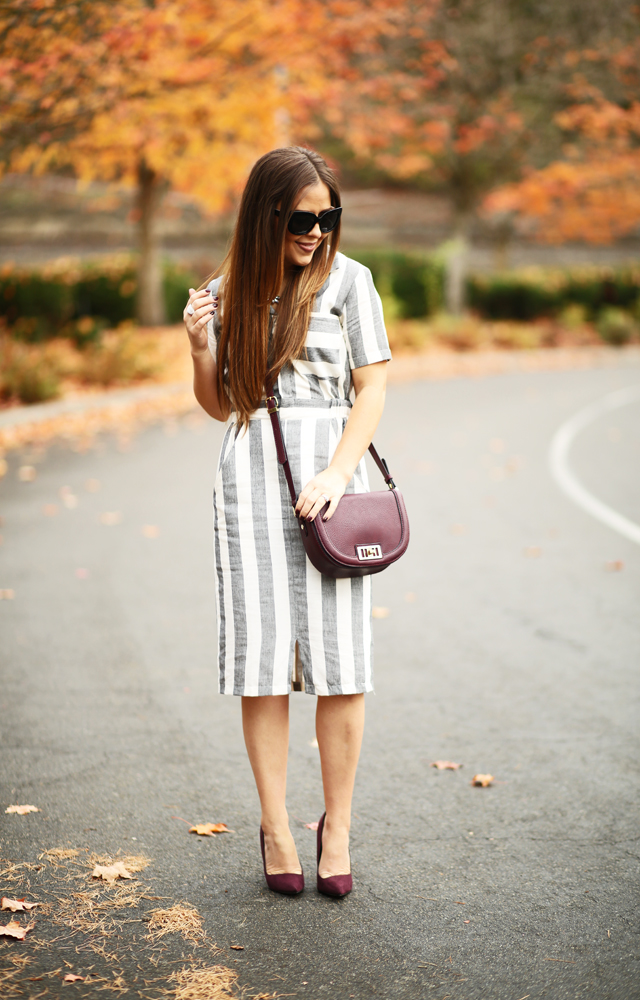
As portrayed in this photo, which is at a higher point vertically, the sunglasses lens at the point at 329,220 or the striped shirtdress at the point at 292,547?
the sunglasses lens at the point at 329,220

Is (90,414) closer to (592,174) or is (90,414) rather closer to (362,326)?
(362,326)

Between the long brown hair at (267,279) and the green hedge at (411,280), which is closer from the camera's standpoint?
the long brown hair at (267,279)

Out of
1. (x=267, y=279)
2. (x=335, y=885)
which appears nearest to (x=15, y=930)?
(x=335, y=885)

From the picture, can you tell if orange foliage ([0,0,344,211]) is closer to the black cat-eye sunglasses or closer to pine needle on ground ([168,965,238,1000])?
the black cat-eye sunglasses

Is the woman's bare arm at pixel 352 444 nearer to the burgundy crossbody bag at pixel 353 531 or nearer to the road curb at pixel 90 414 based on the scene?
the burgundy crossbody bag at pixel 353 531

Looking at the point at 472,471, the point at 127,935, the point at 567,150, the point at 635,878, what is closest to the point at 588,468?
the point at 472,471

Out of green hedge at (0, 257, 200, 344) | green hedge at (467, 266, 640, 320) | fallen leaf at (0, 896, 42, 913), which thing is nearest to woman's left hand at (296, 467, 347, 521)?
fallen leaf at (0, 896, 42, 913)

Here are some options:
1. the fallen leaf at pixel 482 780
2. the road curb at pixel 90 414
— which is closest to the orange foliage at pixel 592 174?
the road curb at pixel 90 414

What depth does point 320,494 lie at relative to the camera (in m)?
2.70

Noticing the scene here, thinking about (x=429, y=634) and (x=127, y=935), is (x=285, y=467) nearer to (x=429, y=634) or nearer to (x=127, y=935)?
(x=127, y=935)

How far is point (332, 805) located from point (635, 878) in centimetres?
93

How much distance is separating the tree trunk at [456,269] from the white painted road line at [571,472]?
10.1m

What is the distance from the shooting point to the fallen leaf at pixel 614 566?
655cm

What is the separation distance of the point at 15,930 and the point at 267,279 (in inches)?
73.0
